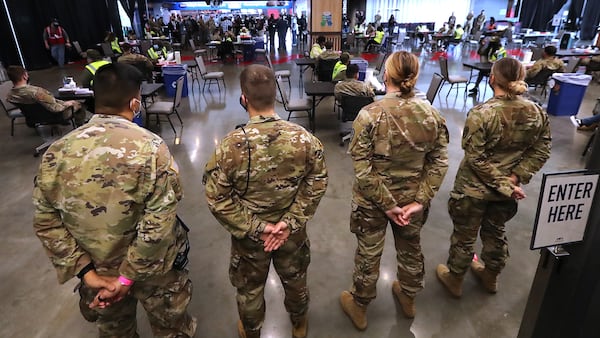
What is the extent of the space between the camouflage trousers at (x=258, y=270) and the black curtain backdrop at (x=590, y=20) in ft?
66.8

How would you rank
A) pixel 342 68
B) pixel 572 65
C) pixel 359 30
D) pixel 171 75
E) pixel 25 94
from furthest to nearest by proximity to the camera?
pixel 359 30 → pixel 171 75 → pixel 572 65 → pixel 342 68 → pixel 25 94

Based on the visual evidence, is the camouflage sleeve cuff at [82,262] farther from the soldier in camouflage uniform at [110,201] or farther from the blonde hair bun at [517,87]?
the blonde hair bun at [517,87]

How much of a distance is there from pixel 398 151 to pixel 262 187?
0.75 metres

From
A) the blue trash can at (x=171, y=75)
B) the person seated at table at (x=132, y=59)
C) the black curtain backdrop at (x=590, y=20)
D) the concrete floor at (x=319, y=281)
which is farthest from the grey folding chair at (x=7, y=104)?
the black curtain backdrop at (x=590, y=20)

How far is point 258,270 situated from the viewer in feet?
6.08

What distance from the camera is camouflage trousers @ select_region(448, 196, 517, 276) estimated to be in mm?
2273

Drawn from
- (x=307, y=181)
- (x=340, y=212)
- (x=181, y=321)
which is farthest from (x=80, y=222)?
(x=340, y=212)

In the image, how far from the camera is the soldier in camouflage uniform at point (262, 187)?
1.60 meters

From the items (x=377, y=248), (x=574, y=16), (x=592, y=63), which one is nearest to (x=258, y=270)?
(x=377, y=248)

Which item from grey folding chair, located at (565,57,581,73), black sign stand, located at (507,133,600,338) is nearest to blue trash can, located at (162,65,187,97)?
black sign stand, located at (507,133,600,338)

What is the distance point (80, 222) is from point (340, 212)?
2.61 meters

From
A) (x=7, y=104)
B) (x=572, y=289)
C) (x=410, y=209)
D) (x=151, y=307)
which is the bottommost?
(x=151, y=307)

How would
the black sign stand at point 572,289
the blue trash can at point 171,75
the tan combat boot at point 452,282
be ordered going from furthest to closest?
the blue trash can at point 171,75 → the tan combat boot at point 452,282 → the black sign stand at point 572,289

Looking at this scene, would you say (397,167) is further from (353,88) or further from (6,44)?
(6,44)
